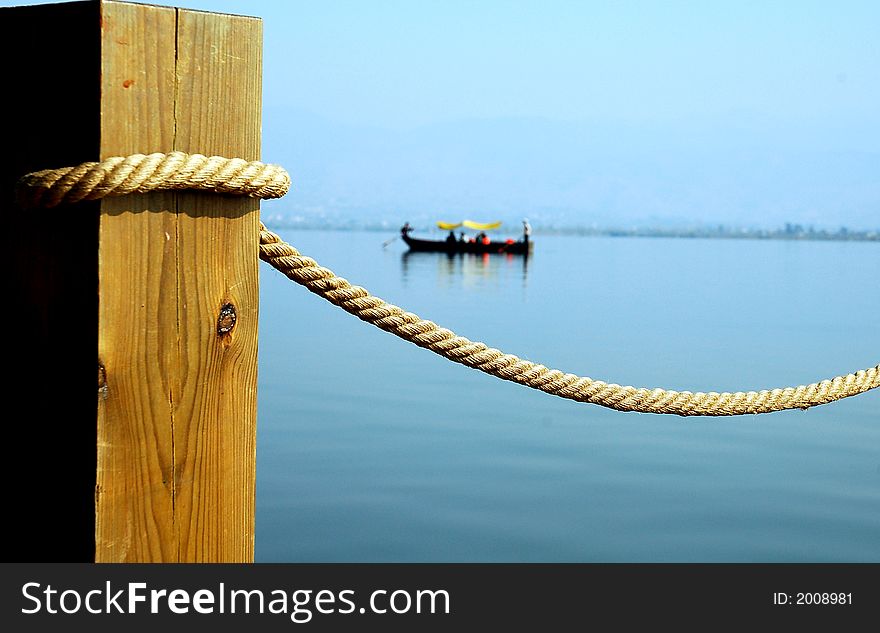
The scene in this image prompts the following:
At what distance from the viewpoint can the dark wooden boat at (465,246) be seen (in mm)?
55125

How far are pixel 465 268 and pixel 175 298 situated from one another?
46721mm

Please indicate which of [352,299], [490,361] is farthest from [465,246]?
[352,299]

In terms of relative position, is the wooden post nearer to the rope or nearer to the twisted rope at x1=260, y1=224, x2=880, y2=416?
the rope

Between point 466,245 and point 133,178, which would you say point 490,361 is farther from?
point 466,245

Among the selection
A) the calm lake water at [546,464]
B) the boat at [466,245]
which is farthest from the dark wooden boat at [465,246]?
the calm lake water at [546,464]

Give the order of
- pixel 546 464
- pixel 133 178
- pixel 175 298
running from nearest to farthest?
pixel 133 178, pixel 175 298, pixel 546 464

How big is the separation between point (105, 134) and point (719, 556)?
20.7 feet

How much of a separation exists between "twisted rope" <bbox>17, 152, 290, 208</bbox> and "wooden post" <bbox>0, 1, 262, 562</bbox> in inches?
1.1

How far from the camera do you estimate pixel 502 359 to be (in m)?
2.17

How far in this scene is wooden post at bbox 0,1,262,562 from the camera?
5.04 ft

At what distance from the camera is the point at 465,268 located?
4825 cm

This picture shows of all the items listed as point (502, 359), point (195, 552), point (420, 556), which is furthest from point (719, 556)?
point (195, 552)
